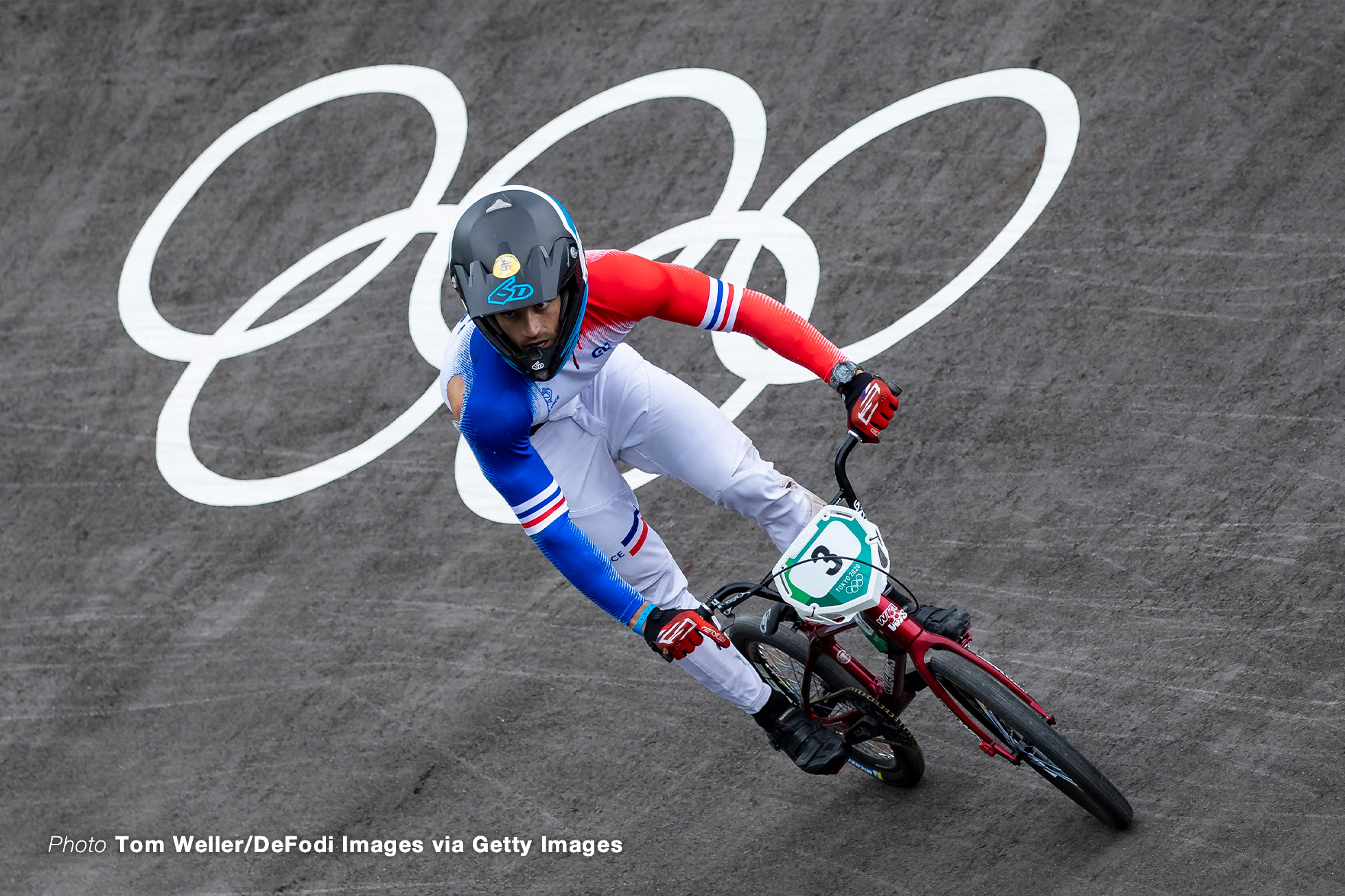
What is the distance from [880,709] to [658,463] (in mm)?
1305

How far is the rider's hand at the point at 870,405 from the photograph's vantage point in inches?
163

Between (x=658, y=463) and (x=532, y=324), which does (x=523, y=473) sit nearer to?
(x=532, y=324)

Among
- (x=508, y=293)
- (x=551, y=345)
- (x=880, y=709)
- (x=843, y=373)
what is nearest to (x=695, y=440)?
(x=843, y=373)

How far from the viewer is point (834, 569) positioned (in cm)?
407

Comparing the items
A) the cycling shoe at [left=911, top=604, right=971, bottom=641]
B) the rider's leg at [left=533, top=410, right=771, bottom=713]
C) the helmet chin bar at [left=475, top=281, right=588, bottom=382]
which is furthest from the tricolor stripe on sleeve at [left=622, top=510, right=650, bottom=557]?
the cycling shoe at [left=911, top=604, right=971, bottom=641]

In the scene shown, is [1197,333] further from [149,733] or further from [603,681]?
[149,733]

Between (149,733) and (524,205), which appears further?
(149,733)

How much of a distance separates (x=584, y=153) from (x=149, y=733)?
4.61 metres

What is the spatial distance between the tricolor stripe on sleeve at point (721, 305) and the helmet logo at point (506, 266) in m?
0.83

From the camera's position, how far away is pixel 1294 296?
20.4 feet

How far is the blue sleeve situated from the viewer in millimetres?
4160

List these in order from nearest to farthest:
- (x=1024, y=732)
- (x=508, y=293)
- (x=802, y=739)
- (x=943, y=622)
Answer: (x=508, y=293) → (x=1024, y=732) → (x=943, y=622) → (x=802, y=739)

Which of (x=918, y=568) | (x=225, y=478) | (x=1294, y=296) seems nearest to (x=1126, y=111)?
(x=1294, y=296)

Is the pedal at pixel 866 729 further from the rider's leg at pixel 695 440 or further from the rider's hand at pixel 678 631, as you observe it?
the rider's hand at pixel 678 631
